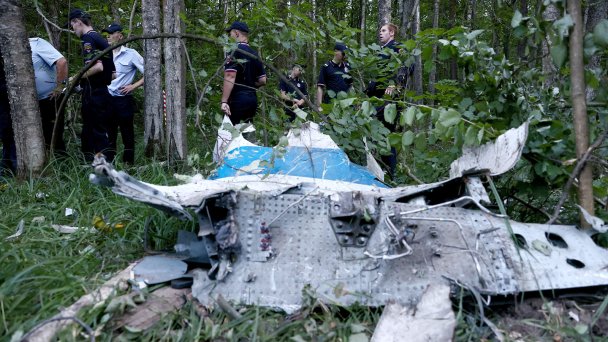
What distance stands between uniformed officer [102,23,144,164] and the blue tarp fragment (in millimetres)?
2426

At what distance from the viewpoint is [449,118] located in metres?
3.05

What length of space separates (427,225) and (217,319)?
119 cm

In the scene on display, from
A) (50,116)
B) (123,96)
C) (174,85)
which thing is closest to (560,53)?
(174,85)

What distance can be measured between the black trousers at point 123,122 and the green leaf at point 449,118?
3.88 metres

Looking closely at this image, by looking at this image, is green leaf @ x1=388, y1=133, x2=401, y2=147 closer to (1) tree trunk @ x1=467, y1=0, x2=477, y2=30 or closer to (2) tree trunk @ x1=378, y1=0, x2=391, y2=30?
(2) tree trunk @ x1=378, y1=0, x2=391, y2=30

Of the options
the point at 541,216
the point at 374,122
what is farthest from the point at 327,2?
the point at 541,216

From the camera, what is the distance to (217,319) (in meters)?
2.37

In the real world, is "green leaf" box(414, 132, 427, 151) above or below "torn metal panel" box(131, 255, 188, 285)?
above

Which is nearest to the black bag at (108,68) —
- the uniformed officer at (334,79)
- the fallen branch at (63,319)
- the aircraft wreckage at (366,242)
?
the uniformed officer at (334,79)

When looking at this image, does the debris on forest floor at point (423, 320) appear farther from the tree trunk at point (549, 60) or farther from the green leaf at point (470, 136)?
the tree trunk at point (549, 60)

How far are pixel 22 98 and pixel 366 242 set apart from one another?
357 centimetres

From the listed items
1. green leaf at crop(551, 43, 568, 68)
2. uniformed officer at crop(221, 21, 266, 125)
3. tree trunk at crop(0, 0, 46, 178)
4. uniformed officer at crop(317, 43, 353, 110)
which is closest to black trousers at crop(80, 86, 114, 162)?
tree trunk at crop(0, 0, 46, 178)

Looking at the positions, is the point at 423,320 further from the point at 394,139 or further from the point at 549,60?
the point at 549,60

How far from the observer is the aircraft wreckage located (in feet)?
8.07
